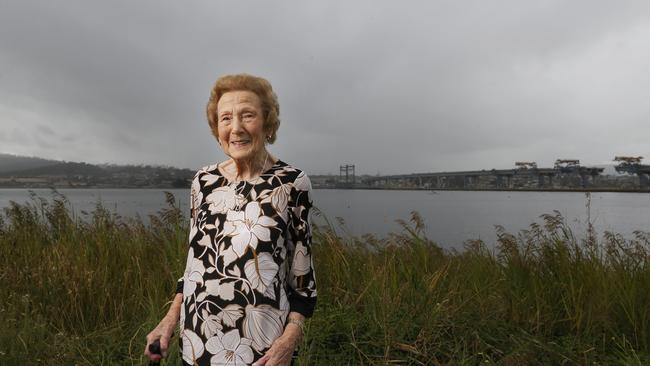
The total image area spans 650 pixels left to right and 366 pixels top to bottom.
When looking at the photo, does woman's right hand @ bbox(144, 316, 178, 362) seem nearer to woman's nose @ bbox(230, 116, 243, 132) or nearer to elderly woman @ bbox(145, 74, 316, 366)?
elderly woman @ bbox(145, 74, 316, 366)

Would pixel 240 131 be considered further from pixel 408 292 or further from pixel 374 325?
pixel 408 292

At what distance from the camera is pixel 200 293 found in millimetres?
1465

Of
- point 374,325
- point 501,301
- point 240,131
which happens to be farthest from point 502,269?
point 240,131

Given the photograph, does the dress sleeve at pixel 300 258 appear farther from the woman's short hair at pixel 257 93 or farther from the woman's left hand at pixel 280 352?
the woman's short hair at pixel 257 93

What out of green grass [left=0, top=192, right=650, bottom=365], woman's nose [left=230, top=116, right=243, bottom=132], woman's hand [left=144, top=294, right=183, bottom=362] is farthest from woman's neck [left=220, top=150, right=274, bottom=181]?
green grass [left=0, top=192, right=650, bottom=365]

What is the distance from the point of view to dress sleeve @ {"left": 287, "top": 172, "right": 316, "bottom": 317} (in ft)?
4.80

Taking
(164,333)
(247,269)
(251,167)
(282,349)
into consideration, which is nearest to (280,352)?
(282,349)

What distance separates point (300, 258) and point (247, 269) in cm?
19

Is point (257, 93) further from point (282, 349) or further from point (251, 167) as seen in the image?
point (282, 349)

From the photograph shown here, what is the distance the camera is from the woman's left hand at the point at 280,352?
138cm

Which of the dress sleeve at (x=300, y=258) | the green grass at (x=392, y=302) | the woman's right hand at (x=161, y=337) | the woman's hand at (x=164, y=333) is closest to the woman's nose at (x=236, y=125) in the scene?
the dress sleeve at (x=300, y=258)

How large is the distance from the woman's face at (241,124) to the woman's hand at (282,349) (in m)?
0.63

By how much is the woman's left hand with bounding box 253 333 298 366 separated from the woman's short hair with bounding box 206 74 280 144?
72 cm

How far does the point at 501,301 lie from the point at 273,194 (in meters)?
3.36
